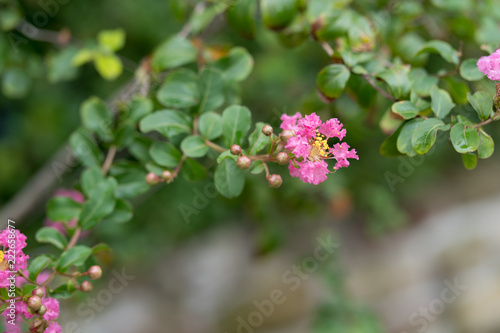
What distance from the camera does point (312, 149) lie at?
2.37 feet

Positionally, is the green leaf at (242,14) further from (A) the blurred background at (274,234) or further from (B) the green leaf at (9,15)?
(B) the green leaf at (9,15)

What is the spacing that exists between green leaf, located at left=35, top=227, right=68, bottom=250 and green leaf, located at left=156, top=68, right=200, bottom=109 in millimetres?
358

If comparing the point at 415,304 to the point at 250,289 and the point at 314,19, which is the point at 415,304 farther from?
the point at 314,19

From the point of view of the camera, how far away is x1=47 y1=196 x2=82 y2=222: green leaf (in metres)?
1.00

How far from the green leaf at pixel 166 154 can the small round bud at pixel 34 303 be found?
343 millimetres

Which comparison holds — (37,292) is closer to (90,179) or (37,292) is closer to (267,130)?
(90,179)

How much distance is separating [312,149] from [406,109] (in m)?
0.21

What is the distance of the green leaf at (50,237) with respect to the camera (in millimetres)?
893

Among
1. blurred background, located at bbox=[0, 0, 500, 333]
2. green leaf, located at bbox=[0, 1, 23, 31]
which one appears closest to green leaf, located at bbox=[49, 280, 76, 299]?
blurred background, located at bbox=[0, 0, 500, 333]

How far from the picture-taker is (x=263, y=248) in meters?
1.68

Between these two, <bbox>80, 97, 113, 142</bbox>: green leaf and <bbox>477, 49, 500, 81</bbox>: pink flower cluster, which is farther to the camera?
<bbox>80, 97, 113, 142</bbox>: green leaf

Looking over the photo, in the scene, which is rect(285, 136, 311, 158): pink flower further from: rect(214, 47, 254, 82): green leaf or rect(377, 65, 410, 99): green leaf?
rect(214, 47, 254, 82): green leaf

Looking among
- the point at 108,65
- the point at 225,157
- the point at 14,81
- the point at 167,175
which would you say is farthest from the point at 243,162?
the point at 14,81

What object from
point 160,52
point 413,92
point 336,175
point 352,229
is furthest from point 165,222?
point 413,92
